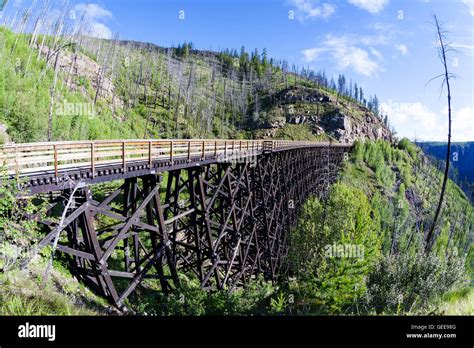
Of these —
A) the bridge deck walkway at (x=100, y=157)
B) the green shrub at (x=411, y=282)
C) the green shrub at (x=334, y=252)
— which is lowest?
the green shrub at (x=334, y=252)

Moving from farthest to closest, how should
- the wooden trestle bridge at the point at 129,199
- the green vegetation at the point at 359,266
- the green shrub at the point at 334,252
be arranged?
1. the green shrub at the point at 334,252
2. the green vegetation at the point at 359,266
3. the wooden trestle bridge at the point at 129,199

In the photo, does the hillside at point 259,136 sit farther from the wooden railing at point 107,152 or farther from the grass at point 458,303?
the wooden railing at point 107,152

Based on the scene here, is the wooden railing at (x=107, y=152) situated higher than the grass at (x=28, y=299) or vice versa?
the wooden railing at (x=107, y=152)

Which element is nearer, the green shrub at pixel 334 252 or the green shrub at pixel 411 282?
the green shrub at pixel 411 282

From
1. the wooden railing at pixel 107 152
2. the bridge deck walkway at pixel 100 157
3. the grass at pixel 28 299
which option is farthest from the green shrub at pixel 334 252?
the grass at pixel 28 299

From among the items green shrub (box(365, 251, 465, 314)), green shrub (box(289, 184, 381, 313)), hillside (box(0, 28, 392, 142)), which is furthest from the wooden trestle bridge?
hillside (box(0, 28, 392, 142))

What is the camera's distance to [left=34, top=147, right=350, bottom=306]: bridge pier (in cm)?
806

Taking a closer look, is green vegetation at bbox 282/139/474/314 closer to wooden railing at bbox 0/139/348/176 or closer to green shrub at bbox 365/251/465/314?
green shrub at bbox 365/251/465/314

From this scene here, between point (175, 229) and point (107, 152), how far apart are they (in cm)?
491

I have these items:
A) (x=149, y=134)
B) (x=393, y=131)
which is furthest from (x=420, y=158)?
(x=149, y=134)

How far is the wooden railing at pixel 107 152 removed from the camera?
6.49 meters

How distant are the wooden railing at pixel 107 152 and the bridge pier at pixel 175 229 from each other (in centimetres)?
65
